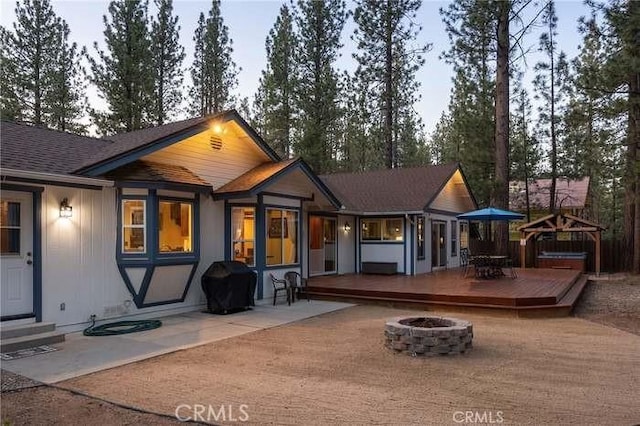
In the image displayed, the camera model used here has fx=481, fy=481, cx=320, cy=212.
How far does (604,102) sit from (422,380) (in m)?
13.1

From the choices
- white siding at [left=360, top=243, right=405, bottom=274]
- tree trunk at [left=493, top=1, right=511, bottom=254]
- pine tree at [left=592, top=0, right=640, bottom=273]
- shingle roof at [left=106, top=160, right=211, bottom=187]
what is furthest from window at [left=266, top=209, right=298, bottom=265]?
pine tree at [left=592, top=0, right=640, bottom=273]

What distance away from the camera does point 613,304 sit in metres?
10.8

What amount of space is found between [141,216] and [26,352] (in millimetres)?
2876

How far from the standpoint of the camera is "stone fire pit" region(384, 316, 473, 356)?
610 cm

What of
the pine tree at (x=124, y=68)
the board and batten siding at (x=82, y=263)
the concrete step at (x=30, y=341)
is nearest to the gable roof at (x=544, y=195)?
the pine tree at (x=124, y=68)

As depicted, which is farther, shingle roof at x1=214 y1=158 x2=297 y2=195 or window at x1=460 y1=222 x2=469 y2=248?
window at x1=460 y1=222 x2=469 y2=248

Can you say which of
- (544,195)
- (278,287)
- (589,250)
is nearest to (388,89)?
(589,250)

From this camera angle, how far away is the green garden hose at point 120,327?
736 cm

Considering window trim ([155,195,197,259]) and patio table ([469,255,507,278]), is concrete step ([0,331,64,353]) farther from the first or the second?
patio table ([469,255,507,278])

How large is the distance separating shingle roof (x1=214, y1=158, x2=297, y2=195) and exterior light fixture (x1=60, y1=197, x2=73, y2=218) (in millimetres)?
2958

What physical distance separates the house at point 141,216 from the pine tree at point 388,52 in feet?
41.9

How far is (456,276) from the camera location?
560 inches

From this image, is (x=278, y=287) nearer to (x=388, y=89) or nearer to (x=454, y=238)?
(x=454, y=238)

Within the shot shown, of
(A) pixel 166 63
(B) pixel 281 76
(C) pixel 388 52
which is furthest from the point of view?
(B) pixel 281 76
